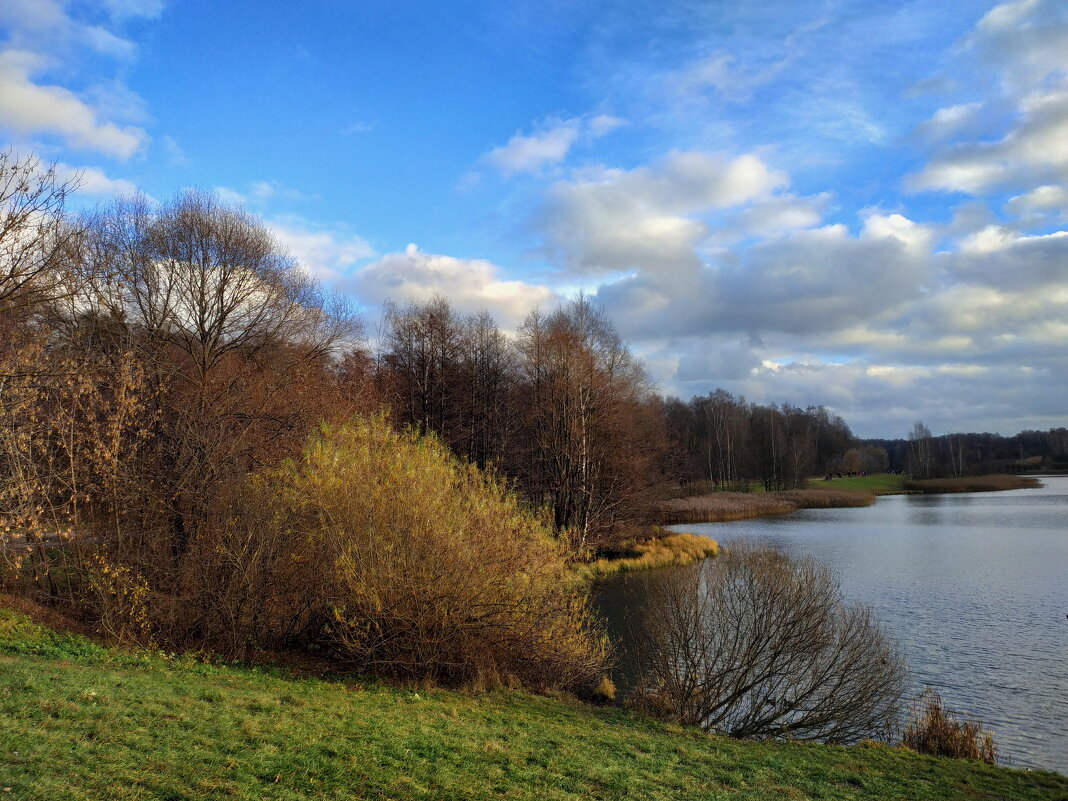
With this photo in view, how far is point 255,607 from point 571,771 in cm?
678

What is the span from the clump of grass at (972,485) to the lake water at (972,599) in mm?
32276

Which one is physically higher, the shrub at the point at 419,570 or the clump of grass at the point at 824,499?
the shrub at the point at 419,570

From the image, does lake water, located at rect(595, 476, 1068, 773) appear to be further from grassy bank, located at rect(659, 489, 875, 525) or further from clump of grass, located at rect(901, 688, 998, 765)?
grassy bank, located at rect(659, 489, 875, 525)

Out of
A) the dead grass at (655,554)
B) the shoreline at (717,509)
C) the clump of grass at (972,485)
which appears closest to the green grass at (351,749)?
the shoreline at (717,509)

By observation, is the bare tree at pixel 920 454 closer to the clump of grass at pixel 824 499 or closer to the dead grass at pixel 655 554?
the clump of grass at pixel 824 499

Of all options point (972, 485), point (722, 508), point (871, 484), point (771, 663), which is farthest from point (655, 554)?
point (871, 484)

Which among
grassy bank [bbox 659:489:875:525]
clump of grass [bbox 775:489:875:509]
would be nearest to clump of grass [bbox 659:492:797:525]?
grassy bank [bbox 659:489:875:525]

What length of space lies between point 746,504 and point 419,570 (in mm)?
47722

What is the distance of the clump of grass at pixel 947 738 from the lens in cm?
1052

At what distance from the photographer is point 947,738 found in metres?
10.7

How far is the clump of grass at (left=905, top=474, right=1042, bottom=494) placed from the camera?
74938 mm

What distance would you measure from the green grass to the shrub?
0.81 m

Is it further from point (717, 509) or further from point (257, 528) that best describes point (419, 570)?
point (717, 509)

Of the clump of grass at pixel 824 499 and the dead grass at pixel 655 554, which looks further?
the clump of grass at pixel 824 499
